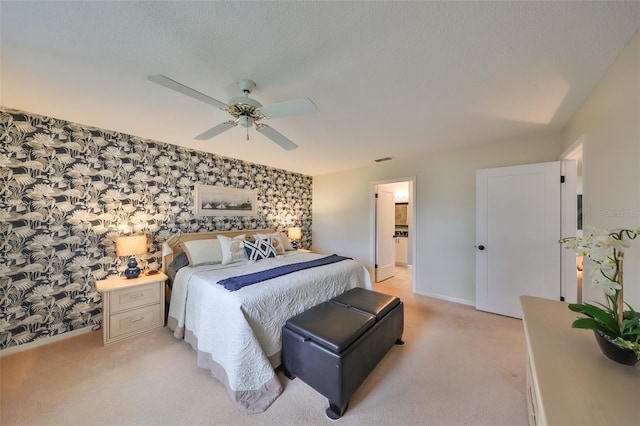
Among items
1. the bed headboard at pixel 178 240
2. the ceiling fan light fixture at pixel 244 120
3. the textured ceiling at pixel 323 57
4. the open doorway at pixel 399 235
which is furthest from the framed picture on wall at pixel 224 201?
the open doorway at pixel 399 235

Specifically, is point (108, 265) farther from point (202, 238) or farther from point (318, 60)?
point (318, 60)

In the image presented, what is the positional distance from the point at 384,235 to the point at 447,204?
4.78 ft

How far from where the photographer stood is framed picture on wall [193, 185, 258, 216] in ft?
11.7

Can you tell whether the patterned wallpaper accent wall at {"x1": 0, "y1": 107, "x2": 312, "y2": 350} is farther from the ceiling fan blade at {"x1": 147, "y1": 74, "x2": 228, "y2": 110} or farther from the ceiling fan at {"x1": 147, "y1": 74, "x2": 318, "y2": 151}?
the ceiling fan blade at {"x1": 147, "y1": 74, "x2": 228, "y2": 110}

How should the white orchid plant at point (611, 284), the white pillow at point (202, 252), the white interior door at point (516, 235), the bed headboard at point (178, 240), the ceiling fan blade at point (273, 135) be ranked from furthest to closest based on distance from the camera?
the bed headboard at point (178, 240)
the white pillow at point (202, 252)
the white interior door at point (516, 235)
the ceiling fan blade at point (273, 135)
the white orchid plant at point (611, 284)

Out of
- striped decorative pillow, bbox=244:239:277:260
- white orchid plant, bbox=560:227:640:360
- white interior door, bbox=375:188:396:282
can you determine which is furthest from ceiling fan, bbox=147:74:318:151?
white interior door, bbox=375:188:396:282

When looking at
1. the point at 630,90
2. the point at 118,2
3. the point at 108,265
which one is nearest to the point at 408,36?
the point at 630,90

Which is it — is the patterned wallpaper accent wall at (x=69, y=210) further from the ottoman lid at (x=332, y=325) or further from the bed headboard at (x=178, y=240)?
the ottoman lid at (x=332, y=325)

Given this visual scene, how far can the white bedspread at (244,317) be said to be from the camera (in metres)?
1.69

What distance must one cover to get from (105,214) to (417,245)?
4.39 metres

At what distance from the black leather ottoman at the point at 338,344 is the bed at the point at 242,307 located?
0.54 ft

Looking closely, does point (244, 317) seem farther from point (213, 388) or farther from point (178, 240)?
point (178, 240)

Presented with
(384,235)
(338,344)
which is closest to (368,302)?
(338,344)

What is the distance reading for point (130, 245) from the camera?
2613 mm
